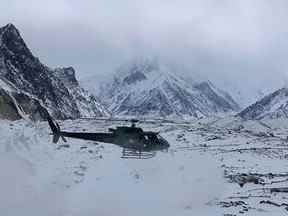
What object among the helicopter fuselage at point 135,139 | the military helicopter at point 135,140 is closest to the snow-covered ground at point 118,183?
the military helicopter at point 135,140

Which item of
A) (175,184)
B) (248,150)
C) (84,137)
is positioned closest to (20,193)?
(84,137)

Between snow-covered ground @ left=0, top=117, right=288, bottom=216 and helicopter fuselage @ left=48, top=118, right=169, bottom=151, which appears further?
helicopter fuselage @ left=48, top=118, right=169, bottom=151

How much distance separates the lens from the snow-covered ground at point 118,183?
4009cm

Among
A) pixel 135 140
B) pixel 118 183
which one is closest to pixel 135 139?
pixel 135 140

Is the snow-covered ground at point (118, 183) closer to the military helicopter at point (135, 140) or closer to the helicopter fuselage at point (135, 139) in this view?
the military helicopter at point (135, 140)

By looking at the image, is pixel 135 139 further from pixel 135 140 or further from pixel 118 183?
pixel 118 183

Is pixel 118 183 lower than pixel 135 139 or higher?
lower

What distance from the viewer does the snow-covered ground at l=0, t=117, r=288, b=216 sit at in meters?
40.1

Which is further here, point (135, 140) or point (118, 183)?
point (118, 183)

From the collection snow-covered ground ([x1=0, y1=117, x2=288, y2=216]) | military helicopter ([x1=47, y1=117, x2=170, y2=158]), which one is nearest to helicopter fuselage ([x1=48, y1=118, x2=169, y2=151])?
military helicopter ([x1=47, y1=117, x2=170, y2=158])

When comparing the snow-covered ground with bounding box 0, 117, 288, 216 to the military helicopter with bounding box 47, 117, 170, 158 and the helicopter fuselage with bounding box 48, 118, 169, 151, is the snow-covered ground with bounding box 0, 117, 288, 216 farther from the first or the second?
the helicopter fuselage with bounding box 48, 118, 169, 151

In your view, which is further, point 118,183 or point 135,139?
point 118,183

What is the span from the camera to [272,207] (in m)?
44.9

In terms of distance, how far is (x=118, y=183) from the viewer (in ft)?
169
